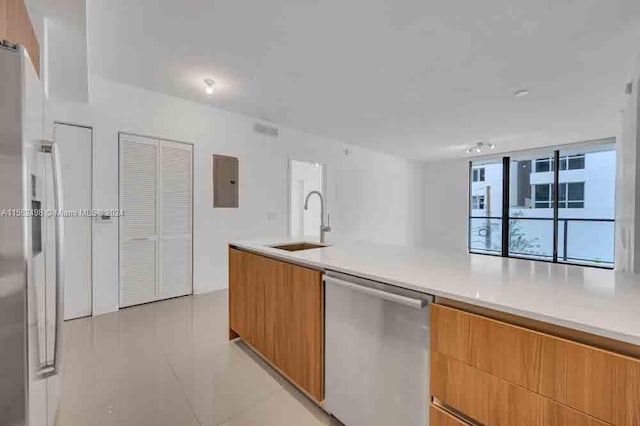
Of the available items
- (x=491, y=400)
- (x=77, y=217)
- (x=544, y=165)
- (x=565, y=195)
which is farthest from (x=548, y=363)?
(x=544, y=165)

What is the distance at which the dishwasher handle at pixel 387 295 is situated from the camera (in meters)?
1.15

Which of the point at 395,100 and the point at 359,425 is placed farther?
the point at 395,100

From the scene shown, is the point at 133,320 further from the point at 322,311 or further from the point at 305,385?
the point at 322,311

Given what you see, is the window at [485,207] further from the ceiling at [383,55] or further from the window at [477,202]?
the ceiling at [383,55]

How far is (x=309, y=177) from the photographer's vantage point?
629 centimetres

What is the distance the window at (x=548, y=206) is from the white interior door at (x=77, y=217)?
24.2 ft

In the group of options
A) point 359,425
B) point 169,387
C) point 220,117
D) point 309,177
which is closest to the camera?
point 359,425

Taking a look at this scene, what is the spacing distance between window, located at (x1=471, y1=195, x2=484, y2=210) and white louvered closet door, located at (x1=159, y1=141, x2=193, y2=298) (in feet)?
20.9

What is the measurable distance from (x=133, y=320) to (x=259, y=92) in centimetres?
283

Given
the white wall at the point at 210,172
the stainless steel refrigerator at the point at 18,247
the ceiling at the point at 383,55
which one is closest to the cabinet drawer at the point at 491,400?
the stainless steel refrigerator at the point at 18,247

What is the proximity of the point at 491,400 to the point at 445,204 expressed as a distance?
7260mm

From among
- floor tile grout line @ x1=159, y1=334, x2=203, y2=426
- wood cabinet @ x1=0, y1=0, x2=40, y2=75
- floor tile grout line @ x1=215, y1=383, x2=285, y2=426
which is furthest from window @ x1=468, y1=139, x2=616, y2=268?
wood cabinet @ x1=0, y1=0, x2=40, y2=75

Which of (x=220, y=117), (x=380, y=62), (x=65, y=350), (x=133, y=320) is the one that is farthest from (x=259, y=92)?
(x=65, y=350)

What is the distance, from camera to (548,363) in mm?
841
